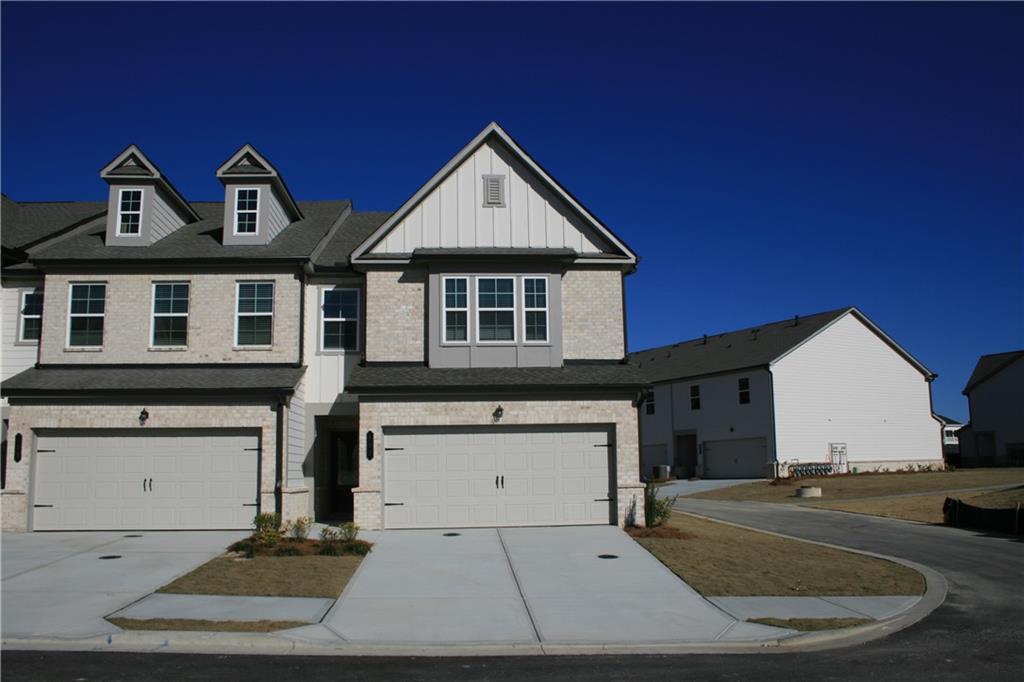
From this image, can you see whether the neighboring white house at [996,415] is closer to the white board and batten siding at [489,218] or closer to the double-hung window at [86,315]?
the white board and batten siding at [489,218]

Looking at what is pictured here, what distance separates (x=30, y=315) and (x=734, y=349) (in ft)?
121

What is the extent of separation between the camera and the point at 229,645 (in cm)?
1030

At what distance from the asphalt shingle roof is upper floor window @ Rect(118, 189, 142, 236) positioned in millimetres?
26106

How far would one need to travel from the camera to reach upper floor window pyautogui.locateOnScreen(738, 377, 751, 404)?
4334 cm

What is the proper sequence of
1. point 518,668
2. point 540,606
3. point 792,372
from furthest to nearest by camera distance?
point 792,372
point 540,606
point 518,668

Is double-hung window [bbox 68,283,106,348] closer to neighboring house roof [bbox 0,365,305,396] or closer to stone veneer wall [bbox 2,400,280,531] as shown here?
neighboring house roof [bbox 0,365,305,396]

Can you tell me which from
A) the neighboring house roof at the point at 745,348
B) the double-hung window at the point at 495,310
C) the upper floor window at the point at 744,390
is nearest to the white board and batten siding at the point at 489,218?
the double-hung window at the point at 495,310

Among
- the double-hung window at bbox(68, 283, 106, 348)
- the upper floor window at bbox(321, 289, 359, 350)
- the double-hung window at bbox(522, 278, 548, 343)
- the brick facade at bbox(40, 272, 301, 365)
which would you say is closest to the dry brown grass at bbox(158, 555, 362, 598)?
the brick facade at bbox(40, 272, 301, 365)

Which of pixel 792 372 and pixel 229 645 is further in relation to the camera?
pixel 792 372

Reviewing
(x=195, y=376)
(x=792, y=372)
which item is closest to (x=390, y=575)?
(x=195, y=376)

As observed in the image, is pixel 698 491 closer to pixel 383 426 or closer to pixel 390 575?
pixel 383 426

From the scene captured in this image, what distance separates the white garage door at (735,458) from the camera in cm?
4241

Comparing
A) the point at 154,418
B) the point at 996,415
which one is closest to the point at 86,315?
the point at 154,418

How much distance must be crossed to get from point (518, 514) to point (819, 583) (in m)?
7.77
